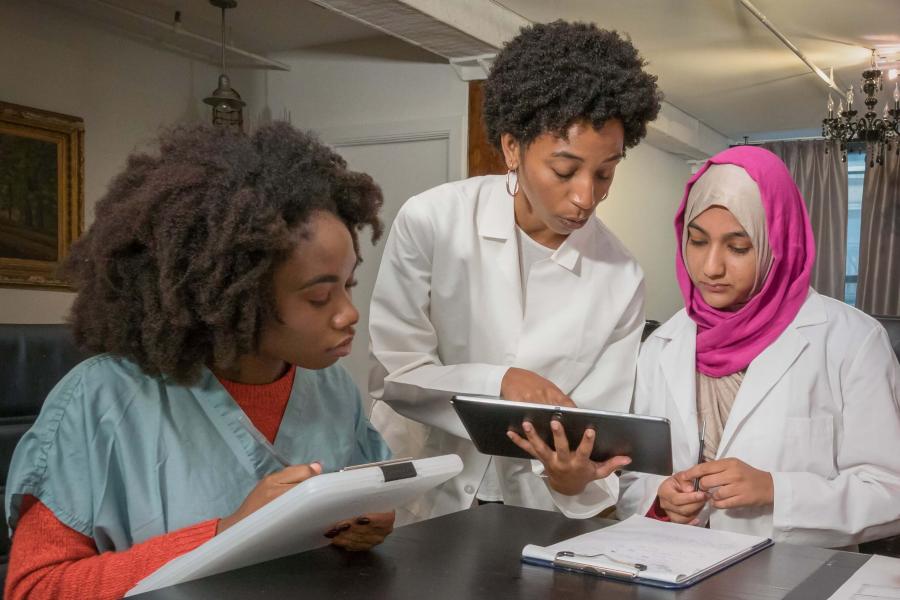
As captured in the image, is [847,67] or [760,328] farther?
[847,67]

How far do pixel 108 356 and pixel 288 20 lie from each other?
14.8 ft

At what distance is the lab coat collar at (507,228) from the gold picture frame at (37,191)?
3341 millimetres

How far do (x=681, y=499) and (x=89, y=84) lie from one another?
4.57 m

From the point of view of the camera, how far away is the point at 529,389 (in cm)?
164

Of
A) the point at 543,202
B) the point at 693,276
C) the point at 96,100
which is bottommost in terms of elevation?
the point at 693,276

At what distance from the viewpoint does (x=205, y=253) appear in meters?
1.11

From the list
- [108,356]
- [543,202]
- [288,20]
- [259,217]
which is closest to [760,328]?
[543,202]

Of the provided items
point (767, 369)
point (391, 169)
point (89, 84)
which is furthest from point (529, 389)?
point (89, 84)

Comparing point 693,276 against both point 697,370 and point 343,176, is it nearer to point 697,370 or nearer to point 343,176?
point 697,370

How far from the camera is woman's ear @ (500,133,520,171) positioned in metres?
1.84

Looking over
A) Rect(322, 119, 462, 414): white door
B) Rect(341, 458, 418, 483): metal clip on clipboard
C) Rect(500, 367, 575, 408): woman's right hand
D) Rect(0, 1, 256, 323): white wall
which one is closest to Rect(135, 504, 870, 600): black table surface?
Rect(341, 458, 418, 483): metal clip on clipboard

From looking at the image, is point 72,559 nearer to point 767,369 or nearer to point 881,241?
point 767,369

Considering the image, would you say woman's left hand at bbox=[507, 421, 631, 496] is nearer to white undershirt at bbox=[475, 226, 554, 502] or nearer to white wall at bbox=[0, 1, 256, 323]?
white undershirt at bbox=[475, 226, 554, 502]

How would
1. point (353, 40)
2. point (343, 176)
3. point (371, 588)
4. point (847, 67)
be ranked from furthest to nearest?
1. point (847, 67)
2. point (353, 40)
3. point (343, 176)
4. point (371, 588)
